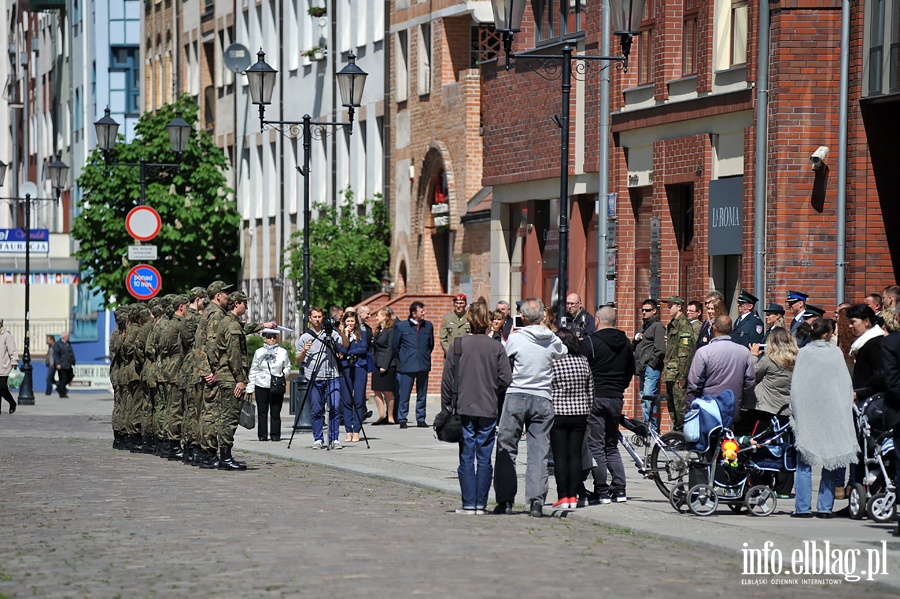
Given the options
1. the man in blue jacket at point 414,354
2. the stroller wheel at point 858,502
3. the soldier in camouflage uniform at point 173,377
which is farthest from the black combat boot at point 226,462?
the man in blue jacket at point 414,354

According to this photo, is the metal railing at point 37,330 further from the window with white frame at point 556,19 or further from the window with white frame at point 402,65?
the window with white frame at point 556,19

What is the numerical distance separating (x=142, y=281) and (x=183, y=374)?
1132cm

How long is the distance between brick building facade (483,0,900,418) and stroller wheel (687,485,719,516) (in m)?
8.07

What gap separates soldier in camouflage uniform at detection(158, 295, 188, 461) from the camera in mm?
23994

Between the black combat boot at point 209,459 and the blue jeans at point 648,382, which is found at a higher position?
the blue jeans at point 648,382

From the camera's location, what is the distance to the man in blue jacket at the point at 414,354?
101 feet

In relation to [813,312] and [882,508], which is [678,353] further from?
[882,508]

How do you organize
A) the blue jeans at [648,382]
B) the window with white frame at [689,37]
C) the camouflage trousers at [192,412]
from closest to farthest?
1. the camouflage trousers at [192,412]
2. the blue jeans at [648,382]
3. the window with white frame at [689,37]

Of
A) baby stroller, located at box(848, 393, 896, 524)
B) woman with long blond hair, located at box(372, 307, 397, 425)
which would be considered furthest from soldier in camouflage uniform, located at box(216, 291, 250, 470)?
woman with long blond hair, located at box(372, 307, 397, 425)

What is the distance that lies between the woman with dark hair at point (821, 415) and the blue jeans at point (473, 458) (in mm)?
2480

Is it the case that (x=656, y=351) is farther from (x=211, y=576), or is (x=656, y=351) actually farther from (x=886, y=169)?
(x=211, y=576)

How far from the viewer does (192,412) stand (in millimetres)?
22531

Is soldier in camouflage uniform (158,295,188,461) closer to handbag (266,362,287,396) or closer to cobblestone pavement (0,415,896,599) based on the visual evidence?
handbag (266,362,287,396)

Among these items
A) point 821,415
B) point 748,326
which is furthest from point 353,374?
point 821,415
